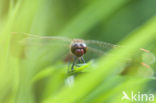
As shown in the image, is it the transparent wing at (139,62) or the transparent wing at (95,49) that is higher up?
the transparent wing at (95,49)

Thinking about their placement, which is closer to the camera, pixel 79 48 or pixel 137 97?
pixel 137 97

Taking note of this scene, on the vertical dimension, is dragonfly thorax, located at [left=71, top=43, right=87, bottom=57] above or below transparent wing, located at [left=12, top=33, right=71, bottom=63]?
below

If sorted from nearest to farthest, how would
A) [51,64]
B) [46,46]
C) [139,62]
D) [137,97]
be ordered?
1. [137,97]
2. [139,62]
3. [46,46]
4. [51,64]

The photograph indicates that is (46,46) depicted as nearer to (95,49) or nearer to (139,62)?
(95,49)

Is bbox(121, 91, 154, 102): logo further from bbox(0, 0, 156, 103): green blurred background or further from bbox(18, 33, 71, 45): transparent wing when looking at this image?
bbox(18, 33, 71, 45): transparent wing

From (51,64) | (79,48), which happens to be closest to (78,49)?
(79,48)

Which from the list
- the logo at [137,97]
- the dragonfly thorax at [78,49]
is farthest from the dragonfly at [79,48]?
the logo at [137,97]

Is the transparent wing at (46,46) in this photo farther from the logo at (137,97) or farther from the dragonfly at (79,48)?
the logo at (137,97)

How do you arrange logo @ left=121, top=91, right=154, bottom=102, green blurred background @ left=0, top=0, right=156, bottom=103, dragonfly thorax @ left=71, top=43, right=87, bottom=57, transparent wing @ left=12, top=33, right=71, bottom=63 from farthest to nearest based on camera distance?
1. dragonfly thorax @ left=71, top=43, right=87, bottom=57
2. transparent wing @ left=12, top=33, right=71, bottom=63
3. logo @ left=121, top=91, right=154, bottom=102
4. green blurred background @ left=0, top=0, right=156, bottom=103

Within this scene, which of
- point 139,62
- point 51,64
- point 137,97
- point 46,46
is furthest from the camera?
point 51,64

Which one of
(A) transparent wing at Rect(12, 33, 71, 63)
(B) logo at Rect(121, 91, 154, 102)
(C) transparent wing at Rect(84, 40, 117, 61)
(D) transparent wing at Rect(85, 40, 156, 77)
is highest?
(A) transparent wing at Rect(12, 33, 71, 63)

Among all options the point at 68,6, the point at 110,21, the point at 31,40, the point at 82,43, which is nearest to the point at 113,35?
the point at 110,21

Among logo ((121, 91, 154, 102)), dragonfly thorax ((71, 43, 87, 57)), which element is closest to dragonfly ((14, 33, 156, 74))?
dragonfly thorax ((71, 43, 87, 57))
